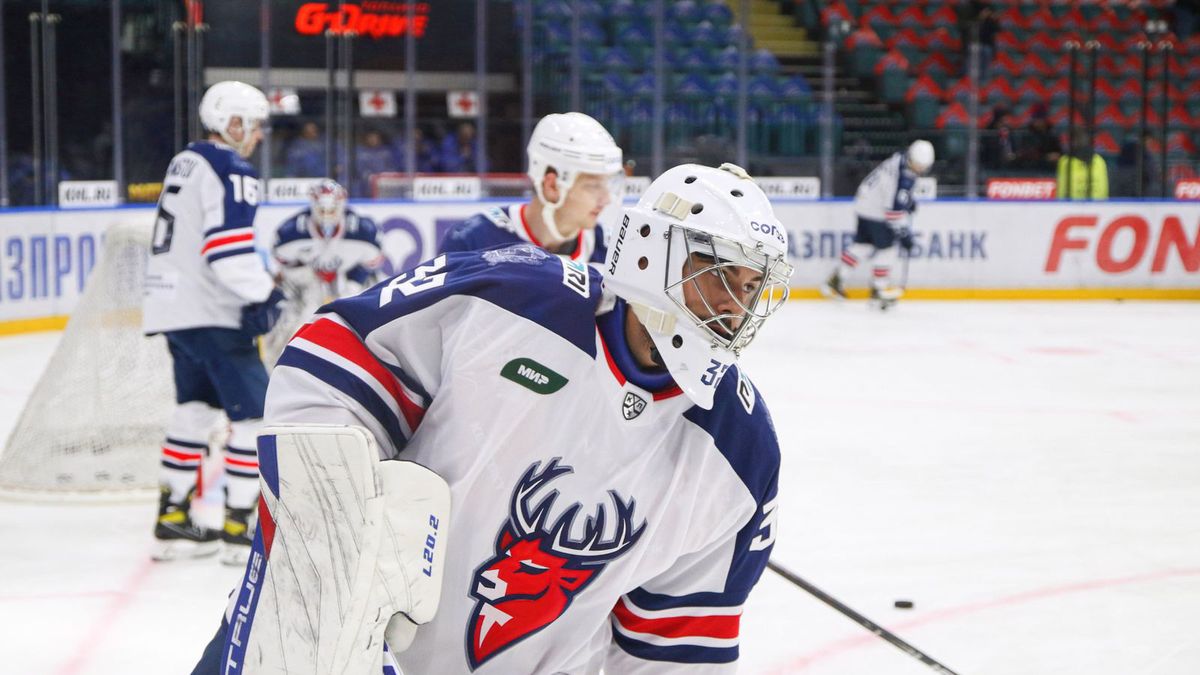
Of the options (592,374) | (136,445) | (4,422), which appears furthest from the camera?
(4,422)

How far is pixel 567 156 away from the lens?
365cm

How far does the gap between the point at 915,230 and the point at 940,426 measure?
550cm

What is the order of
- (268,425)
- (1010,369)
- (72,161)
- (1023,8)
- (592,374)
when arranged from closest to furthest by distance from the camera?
(268,425)
(592,374)
(1010,369)
(72,161)
(1023,8)

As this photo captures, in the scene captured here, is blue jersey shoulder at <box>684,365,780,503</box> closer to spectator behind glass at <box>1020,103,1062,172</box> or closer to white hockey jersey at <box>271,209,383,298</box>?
white hockey jersey at <box>271,209,383,298</box>

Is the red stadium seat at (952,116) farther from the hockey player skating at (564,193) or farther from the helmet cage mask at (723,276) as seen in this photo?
the helmet cage mask at (723,276)

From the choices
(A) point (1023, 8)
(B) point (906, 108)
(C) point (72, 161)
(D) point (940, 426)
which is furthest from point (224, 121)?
(A) point (1023, 8)

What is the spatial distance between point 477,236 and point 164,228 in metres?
1.04

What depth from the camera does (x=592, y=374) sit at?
5.24 feet

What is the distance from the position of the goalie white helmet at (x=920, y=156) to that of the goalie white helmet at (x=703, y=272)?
9.21m

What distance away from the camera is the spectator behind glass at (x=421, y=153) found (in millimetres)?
10648

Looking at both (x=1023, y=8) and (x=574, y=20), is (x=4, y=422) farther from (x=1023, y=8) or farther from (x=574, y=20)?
(x=1023, y=8)

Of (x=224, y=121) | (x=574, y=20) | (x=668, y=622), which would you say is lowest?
(x=668, y=622)

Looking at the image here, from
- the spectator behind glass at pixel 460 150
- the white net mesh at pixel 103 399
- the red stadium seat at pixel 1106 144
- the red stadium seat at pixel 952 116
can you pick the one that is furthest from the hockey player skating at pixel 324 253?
the red stadium seat at pixel 952 116

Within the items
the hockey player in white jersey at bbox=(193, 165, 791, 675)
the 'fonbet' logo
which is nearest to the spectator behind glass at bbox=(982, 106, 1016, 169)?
the hockey player in white jersey at bbox=(193, 165, 791, 675)
